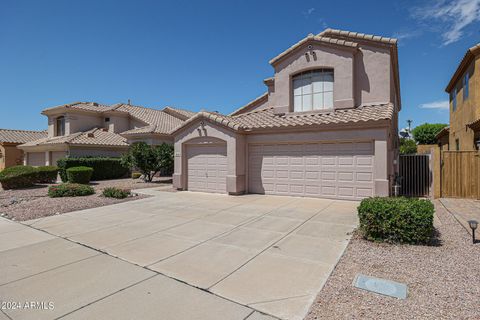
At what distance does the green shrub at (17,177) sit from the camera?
55.2 ft

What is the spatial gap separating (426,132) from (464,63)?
41.6m

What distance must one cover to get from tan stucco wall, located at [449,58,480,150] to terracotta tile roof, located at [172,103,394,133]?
7575mm

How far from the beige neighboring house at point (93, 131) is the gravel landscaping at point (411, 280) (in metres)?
21.2

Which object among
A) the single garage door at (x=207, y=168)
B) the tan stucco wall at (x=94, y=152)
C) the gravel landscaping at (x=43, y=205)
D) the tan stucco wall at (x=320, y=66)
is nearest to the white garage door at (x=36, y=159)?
the tan stucco wall at (x=94, y=152)

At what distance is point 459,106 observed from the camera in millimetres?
19359

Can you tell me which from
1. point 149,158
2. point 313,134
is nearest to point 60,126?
point 149,158

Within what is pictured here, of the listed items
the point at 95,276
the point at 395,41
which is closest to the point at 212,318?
the point at 95,276

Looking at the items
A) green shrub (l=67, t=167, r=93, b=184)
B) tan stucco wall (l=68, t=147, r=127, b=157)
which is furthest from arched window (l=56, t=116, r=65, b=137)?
green shrub (l=67, t=167, r=93, b=184)

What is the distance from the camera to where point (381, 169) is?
10750mm

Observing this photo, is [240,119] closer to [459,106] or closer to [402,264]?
[402,264]

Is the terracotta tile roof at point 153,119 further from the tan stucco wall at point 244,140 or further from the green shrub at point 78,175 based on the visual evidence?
the tan stucco wall at point 244,140

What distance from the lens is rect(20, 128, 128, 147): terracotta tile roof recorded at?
78.3 ft

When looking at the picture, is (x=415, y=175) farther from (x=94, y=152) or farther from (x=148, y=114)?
(x=148, y=114)

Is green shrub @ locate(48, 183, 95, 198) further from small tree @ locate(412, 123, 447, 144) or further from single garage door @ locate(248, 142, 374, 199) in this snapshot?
small tree @ locate(412, 123, 447, 144)
